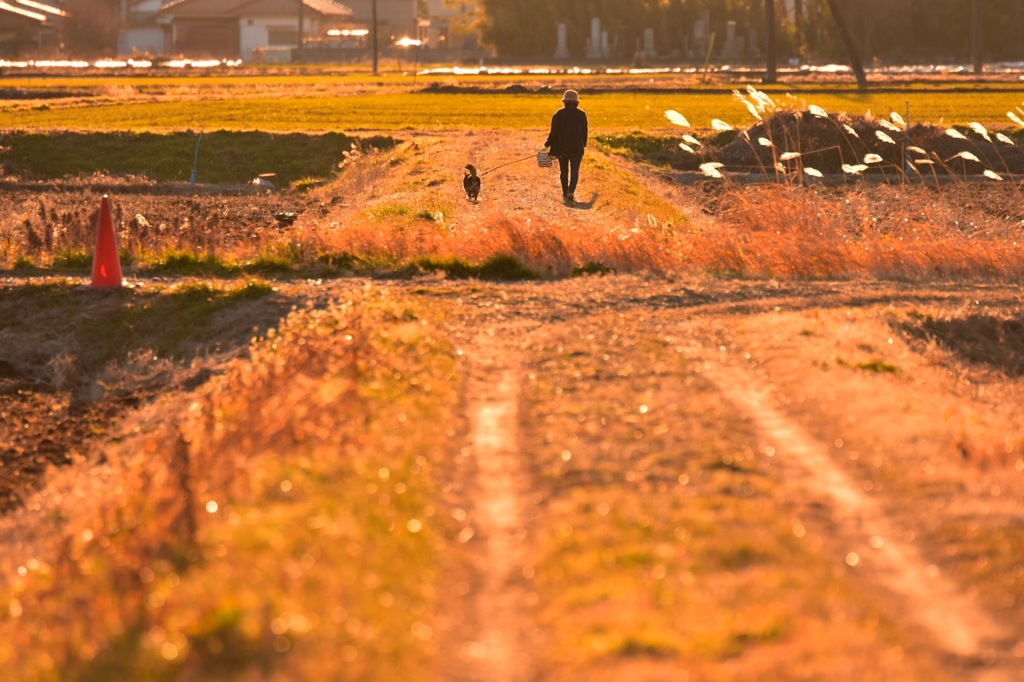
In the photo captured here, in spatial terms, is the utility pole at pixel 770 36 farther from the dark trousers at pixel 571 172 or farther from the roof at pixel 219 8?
the roof at pixel 219 8

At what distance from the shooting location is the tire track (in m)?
6.20

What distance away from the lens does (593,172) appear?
96.0ft

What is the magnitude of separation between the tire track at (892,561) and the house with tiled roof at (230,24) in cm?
10663

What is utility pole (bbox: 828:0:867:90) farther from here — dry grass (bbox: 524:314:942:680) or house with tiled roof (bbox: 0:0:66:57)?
house with tiled roof (bbox: 0:0:66:57)

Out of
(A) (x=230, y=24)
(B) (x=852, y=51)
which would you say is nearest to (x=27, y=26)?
(A) (x=230, y=24)

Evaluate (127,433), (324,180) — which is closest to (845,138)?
(324,180)

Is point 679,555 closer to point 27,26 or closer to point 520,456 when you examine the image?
point 520,456

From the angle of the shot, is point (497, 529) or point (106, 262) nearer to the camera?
point (497, 529)

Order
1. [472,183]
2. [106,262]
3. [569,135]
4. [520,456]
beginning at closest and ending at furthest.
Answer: [520,456] < [106,262] < [472,183] < [569,135]

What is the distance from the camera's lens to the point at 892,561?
7117mm

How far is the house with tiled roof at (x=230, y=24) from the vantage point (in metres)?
114

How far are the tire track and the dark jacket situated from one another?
48.4 feet

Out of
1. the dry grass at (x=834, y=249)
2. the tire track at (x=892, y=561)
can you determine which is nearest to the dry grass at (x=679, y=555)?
the tire track at (x=892, y=561)

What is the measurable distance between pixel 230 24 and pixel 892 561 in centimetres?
11325
